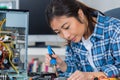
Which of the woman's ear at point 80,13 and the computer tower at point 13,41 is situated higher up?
the woman's ear at point 80,13

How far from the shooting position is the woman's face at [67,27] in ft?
3.21

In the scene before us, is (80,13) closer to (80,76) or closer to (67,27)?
(67,27)

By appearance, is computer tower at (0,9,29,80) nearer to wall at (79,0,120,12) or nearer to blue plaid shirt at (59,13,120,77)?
blue plaid shirt at (59,13,120,77)

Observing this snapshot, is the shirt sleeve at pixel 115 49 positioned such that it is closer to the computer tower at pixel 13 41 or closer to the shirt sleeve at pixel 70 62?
the shirt sleeve at pixel 70 62

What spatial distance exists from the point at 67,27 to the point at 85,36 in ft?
0.57

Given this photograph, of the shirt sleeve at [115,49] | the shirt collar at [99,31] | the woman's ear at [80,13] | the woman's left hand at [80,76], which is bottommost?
the woman's left hand at [80,76]

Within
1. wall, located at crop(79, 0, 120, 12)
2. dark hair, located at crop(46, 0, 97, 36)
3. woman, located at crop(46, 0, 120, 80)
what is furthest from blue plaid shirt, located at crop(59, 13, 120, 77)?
wall, located at crop(79, 0, 120, 12)

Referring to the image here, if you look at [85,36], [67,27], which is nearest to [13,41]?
[67,27]

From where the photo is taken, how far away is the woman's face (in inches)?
38.5

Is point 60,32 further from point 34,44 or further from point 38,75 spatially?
point 34,44

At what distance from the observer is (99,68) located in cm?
106

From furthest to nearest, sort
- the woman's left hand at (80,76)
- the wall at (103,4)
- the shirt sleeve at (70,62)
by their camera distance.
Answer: the wall at (103,4) < the shirt sleeve at (70,62) < the woman's left hand at (80,76)

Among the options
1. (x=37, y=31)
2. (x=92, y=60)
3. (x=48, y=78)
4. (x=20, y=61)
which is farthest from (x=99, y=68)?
(x=37, y=31)

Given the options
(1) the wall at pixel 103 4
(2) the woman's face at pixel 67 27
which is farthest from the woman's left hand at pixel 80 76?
(1) the wall at pixel 103 4
